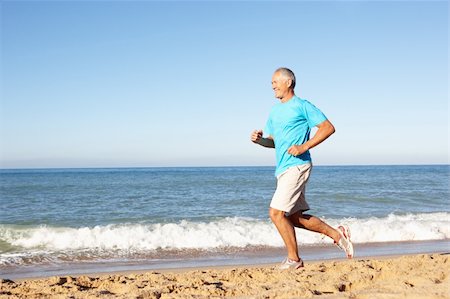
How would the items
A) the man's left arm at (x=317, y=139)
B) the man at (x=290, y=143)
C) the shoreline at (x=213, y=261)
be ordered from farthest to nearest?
the shoreline at (x=213, y=261) < the man at (x=290, y=143) < the man's left arm at (x=317, y=139)

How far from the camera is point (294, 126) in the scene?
472cm

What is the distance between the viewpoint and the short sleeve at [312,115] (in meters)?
4.60

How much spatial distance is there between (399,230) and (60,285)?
8.22 m

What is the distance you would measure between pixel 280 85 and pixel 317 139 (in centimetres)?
68

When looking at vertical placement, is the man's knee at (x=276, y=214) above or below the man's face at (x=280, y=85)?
below

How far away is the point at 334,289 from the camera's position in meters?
4.05

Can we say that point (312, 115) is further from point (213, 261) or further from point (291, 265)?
point (213, 261)

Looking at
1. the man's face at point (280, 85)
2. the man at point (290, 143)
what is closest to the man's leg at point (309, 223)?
the man at point (290, 143)

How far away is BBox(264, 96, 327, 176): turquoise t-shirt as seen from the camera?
184 inches

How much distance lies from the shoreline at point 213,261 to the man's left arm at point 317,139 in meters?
3.01

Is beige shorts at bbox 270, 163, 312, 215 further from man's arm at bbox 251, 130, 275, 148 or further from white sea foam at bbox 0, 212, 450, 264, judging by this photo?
white sea foam at bbox 0, 212, 450, 264

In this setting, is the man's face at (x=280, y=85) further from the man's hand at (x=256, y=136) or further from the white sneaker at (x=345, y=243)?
the white sneaker at (x=345, y=243)

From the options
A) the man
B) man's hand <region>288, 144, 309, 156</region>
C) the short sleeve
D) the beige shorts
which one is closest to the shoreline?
the man

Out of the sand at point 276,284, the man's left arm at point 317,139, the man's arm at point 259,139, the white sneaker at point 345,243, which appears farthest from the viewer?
the white sneaker at point 345,243
